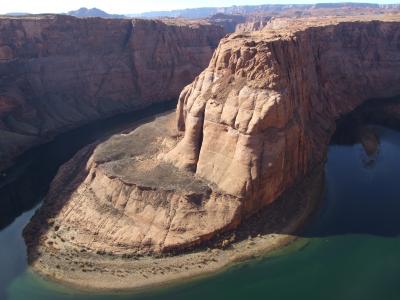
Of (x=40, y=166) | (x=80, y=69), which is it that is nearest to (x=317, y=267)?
(x=40, y=166)

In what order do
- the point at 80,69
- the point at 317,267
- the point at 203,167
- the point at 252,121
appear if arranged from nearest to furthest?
the point at 317,267
the point at 252,121
the point at 203,167
the point at 80,69

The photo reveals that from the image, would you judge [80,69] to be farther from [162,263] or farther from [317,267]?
[317,267]

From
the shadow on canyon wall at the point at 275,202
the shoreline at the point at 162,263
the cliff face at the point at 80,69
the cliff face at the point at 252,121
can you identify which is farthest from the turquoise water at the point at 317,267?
the cliff face at the point at 80,69

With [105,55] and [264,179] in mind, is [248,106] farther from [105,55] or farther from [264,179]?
[105,55]

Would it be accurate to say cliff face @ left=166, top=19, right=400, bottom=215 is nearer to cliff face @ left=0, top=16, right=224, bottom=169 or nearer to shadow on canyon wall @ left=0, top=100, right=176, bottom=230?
shadow on canyon wall @ left=0, top=100, right=176, bottom=230

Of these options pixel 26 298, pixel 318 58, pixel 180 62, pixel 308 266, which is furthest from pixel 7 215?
pixel 180 62

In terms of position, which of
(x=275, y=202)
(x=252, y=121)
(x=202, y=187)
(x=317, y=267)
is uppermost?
(x=252, y=121)
